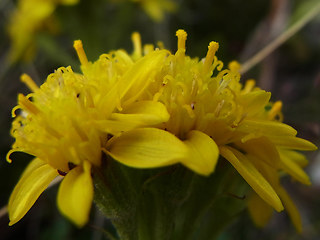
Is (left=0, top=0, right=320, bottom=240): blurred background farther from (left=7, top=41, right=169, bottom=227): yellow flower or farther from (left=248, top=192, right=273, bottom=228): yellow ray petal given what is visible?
(left=7, top=41, right=169, bottom=227): yellow flower

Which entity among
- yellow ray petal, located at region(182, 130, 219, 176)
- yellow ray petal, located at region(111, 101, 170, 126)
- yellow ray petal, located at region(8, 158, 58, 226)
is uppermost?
yellow ray petal, located at region(111, 101, 170, 126)

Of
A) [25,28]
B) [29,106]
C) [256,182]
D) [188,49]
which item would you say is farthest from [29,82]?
[188,49]

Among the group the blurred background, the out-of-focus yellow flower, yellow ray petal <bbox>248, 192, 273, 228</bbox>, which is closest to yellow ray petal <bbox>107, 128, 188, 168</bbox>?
yellow ray petal <bbox>248, 192, 273, 228</bbox>

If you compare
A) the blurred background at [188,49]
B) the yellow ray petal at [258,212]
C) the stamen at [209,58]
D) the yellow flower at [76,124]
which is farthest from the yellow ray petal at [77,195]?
the blurred background at [188,49]

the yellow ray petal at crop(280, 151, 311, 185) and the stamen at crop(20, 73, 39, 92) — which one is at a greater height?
the stamen at crop(20, 73, 39, 92)

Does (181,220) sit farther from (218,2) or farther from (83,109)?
(218,2)

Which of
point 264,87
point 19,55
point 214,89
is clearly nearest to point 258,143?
point 214,89

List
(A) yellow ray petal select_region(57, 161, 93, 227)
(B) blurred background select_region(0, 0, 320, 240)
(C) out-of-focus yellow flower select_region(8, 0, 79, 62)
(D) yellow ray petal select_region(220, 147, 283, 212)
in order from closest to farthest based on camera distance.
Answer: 1. (A) yellow ray petal select_region(57, 161, 93, 227)
2. (D) yellow ray petal select_region(220, 147, 283, 212)
3. (B) blurred background select_region(0, 0, 320, 240)
4. (C) out-of-focus yellow flower select_region(8, 0, 79, 62)
